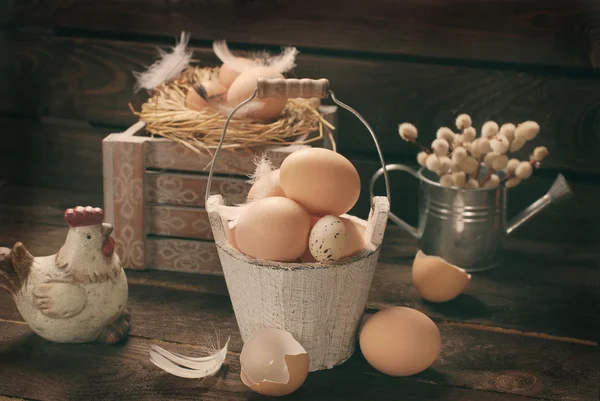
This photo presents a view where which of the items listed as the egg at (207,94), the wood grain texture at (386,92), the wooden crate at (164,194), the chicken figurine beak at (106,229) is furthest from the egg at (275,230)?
the wood grain texture at (386,92)

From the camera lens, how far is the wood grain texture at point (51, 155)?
205cm

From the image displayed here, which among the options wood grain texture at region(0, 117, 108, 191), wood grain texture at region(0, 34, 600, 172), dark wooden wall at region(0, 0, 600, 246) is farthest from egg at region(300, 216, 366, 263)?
wood grain texture at region(0, 117, 108, 191)

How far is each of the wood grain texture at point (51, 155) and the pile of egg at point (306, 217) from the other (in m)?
0.96

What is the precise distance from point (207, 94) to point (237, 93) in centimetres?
8

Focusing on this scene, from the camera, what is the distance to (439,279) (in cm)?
146

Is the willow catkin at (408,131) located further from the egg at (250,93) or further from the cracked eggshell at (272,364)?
the cracked eggshell at (272,364)

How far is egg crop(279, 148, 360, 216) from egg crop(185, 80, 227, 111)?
0.45 meters

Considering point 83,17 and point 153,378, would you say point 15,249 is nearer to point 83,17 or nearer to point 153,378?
point 153,378

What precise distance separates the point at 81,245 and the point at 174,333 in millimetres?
228

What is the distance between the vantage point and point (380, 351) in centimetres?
121

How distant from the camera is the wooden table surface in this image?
1.19 metres

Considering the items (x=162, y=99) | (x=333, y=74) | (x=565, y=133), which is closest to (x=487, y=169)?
(x=565, y=133)

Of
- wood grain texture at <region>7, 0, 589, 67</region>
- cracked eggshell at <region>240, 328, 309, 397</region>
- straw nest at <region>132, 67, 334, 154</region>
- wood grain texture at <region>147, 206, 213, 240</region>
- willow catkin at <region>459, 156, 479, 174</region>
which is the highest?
wood grain texture at <region>7, 0, 589, 67</region>

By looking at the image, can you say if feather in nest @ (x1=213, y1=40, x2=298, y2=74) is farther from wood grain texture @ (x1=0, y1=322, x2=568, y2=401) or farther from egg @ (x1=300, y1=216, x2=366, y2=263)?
wood grain texture @ (x1=0, y1=322, x2=568, y2=401)
